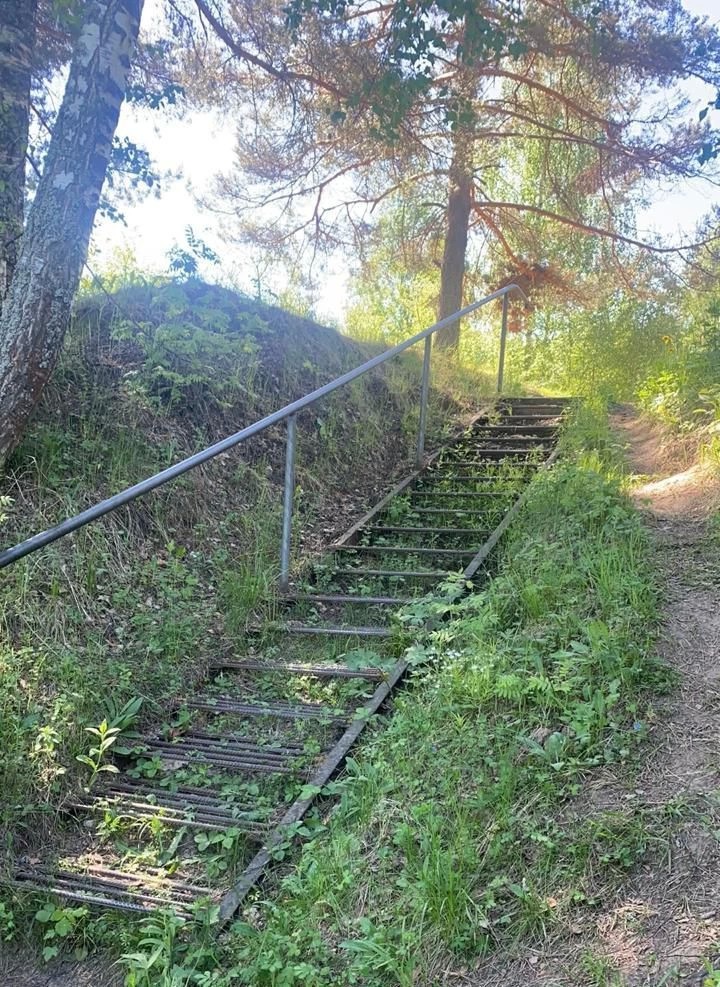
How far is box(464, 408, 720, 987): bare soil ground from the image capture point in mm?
1751

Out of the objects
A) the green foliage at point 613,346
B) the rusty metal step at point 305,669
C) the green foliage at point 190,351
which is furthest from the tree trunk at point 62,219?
the green foliage at point 613,346

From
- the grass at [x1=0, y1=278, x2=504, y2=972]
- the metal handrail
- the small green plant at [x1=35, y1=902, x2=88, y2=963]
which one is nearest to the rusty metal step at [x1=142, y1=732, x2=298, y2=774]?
the grass at [x1=0, y1=278, x2=504, y2=972]

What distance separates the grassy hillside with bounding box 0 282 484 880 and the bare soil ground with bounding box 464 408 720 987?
1.77m

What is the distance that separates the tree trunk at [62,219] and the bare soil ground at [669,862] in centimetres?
299

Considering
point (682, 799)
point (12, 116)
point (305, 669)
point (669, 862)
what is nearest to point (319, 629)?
point (305, 669)

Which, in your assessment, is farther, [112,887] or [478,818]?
[112,887]

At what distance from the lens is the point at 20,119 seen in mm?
4055

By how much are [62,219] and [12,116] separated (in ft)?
2.94

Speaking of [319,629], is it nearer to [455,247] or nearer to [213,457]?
[213,457]

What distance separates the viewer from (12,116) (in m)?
4.01

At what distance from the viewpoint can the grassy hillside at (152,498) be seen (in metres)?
2.99

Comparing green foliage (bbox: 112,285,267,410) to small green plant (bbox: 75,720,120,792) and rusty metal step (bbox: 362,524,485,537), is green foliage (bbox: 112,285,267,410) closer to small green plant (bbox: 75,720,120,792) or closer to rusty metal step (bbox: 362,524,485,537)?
rusty metal step (bbox: 362,524,485,537)

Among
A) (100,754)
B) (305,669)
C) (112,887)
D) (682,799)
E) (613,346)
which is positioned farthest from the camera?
(613,346)

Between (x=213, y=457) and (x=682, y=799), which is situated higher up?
(x=213, y=457)
